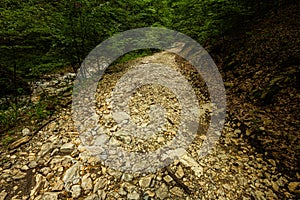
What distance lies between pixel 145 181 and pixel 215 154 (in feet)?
4.60

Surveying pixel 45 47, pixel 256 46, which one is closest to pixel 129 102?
pixel 45 47

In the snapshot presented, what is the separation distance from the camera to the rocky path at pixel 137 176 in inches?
101

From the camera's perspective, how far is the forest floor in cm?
260

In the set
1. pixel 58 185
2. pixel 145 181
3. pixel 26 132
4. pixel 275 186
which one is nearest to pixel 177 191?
pixel 145 181

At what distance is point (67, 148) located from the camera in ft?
10.8

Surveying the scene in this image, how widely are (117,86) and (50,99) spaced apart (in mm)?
1869

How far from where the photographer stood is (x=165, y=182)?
270cm

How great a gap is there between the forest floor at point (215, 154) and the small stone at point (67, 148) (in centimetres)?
2

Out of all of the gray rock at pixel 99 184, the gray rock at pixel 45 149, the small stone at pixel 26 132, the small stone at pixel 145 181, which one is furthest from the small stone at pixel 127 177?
the small stone at pixel 26 132

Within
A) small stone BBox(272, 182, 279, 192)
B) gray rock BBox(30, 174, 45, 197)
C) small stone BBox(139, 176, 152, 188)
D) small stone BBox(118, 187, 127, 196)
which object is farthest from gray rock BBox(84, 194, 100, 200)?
small stone BBox(272, 182, 279, 192)

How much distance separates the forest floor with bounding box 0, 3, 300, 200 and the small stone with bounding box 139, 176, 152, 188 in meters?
0.02

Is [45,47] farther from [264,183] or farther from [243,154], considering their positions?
[264,183]

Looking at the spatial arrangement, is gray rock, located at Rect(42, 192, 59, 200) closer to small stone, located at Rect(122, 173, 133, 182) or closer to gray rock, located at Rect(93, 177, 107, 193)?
gray rock, located at Rect(93, 177, 107, 193)

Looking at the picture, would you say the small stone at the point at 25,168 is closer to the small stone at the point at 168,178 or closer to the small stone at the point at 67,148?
the small stone at the point at 67,148
